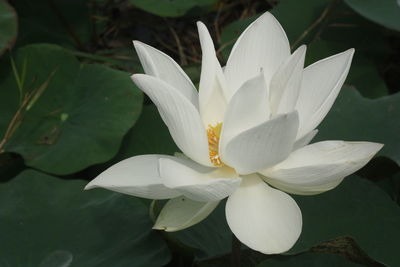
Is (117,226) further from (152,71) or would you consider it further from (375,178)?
(375,178)

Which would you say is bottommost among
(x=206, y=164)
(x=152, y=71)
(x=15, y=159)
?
(x=15, y=159)

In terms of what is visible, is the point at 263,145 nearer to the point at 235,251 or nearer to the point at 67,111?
the point at 235,251

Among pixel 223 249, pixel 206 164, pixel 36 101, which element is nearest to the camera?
pixel 206 164

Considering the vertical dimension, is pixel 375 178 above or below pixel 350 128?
below

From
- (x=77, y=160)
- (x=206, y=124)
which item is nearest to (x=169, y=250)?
(x=206, y=124)

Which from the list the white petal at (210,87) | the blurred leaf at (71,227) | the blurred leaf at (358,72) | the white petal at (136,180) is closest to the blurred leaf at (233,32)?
the blurred leaf at (358,72)

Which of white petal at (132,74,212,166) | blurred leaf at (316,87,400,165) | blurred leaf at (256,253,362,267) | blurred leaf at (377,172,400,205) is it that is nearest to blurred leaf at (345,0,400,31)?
blurred leaf at (316,87,400,165)

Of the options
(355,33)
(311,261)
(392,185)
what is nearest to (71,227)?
(311,261)
